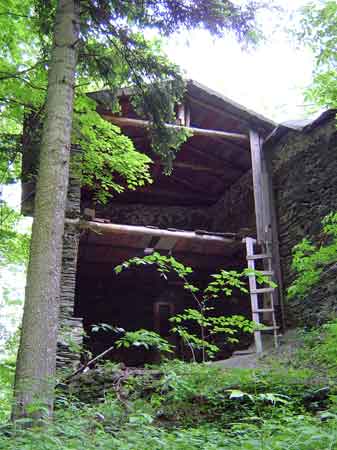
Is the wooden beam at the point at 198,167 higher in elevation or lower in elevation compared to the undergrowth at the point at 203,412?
higher

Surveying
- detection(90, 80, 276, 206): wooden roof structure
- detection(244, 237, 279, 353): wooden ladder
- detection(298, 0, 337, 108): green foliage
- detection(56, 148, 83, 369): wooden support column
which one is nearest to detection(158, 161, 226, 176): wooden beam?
detection(90, 80, 276, 206): wooden roof structure

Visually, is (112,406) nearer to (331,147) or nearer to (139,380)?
(139,380)

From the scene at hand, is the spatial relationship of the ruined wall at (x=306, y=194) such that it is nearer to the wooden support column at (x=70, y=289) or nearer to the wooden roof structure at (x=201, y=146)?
the wooden roof structure at (x=201, y=146)

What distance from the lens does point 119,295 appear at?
1348 centimetres

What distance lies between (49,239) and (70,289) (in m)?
4.71

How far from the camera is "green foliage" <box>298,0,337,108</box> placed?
263 inches

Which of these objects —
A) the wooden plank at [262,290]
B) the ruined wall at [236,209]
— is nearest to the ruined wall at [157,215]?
the ruined wall at [236,209]

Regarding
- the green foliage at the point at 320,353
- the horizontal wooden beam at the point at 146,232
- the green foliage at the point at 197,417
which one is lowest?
the green foliage at the point at 197,417

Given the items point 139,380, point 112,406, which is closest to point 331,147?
point 139,380

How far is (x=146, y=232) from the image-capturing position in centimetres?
1039

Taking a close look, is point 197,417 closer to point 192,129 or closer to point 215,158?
point 192,129

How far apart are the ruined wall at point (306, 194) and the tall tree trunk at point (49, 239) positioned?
231 inches

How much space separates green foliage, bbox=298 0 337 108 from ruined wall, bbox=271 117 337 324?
1.93m

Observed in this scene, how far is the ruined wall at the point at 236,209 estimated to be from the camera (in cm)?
1223
